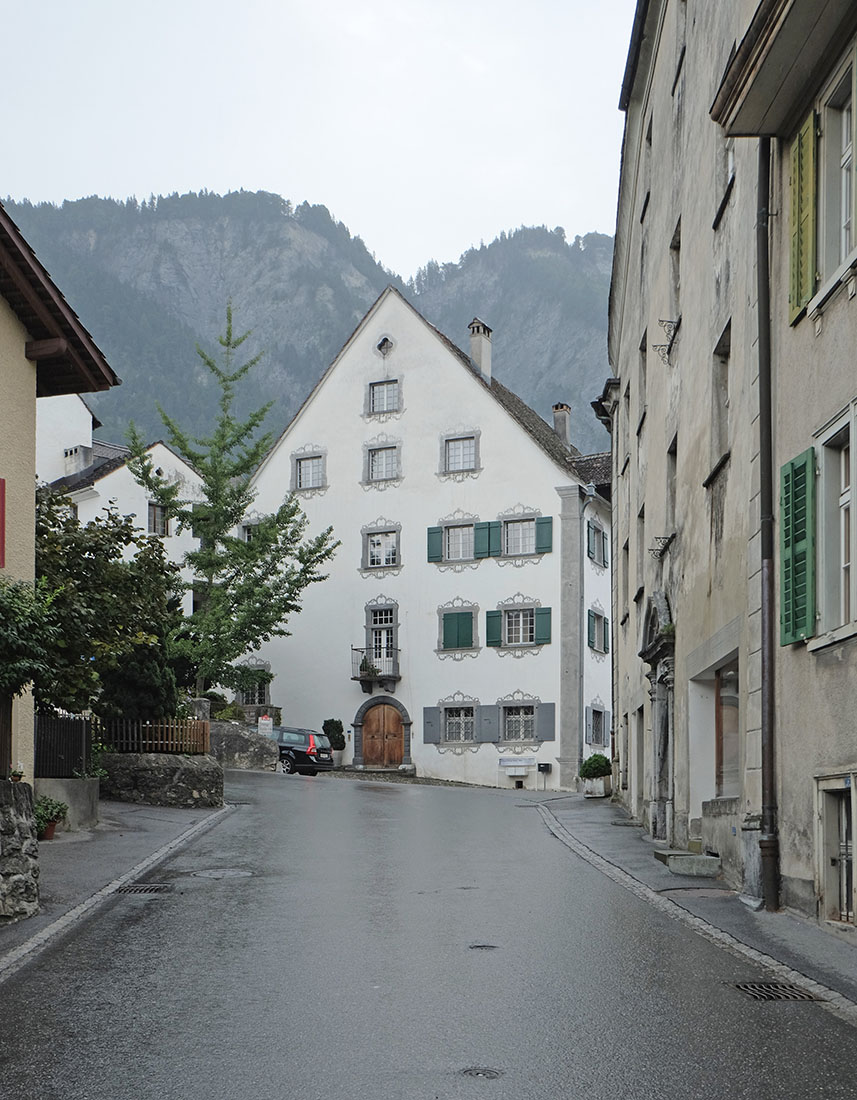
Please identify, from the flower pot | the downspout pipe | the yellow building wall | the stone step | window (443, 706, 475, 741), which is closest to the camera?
the downspout pipe

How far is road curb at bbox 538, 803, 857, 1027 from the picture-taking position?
8031 mm

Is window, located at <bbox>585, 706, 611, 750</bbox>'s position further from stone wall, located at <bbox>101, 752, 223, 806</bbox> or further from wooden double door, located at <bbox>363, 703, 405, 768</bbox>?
stone wall, located at <bbox>101, 752, 223, 806</bbox>

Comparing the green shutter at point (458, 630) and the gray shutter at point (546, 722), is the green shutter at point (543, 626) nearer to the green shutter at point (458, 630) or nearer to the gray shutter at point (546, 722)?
the gray shutter at point (546, 722)

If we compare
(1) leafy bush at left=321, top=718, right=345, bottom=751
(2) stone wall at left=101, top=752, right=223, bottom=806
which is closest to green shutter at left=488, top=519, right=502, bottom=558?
(1) leafy bush at left=321, top=718, right=345, bottom=751

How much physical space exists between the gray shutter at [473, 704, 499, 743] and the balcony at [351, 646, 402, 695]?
3064 mm

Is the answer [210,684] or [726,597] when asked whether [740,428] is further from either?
[210,684]

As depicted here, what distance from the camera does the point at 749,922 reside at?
11.4m

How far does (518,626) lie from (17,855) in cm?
A: 3363

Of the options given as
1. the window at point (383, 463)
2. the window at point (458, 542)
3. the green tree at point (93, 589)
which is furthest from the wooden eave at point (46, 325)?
→ the window at point (383, 463)

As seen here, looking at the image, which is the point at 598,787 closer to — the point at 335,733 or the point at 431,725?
the point at 431,725

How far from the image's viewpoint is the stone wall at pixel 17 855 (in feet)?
37.6

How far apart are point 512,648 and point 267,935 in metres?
34.0

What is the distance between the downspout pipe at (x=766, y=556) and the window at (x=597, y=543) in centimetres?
3172

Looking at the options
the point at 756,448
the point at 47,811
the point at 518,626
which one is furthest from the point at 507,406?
the point at 756,448
